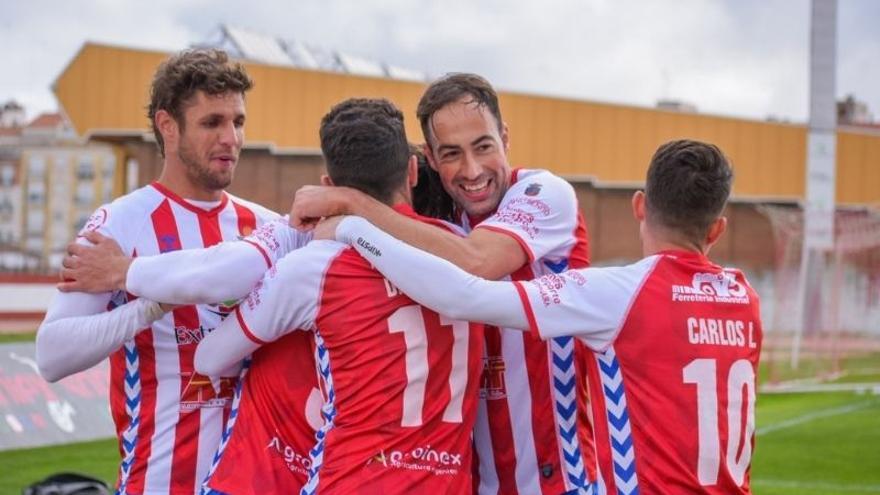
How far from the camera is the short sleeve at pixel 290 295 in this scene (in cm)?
333

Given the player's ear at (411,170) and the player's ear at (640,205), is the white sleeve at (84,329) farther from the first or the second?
the player's ear at (640,205)

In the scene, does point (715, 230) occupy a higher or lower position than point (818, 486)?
higher

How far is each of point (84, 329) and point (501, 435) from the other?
1.30 meters

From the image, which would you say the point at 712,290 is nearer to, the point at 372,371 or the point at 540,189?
the point at 540,189

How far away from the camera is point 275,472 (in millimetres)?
3477

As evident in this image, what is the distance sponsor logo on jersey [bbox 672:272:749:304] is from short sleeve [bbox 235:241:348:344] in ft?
3.09

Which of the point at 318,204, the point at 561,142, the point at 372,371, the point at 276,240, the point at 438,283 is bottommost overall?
the point at 372,371

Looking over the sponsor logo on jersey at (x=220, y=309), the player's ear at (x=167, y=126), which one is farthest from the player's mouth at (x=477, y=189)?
the player's ear at (x=167, y=126)

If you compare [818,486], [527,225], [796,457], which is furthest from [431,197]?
[796,457]

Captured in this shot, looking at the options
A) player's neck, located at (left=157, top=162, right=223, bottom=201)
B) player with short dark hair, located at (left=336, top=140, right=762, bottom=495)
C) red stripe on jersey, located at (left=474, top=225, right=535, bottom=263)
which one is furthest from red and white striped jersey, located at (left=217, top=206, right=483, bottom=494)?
player's neck, located at (left=157, top=162, right=223, bottom=201)

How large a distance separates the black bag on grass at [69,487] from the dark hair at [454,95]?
364 centimetres

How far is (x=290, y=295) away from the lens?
334cm

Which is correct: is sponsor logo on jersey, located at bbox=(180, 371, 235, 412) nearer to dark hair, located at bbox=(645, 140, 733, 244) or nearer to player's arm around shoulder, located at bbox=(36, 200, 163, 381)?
player's arm around shoulder, located at bbox=(36, 200, 163, 381)

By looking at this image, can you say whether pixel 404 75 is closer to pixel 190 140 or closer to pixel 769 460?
pixel 769 460
